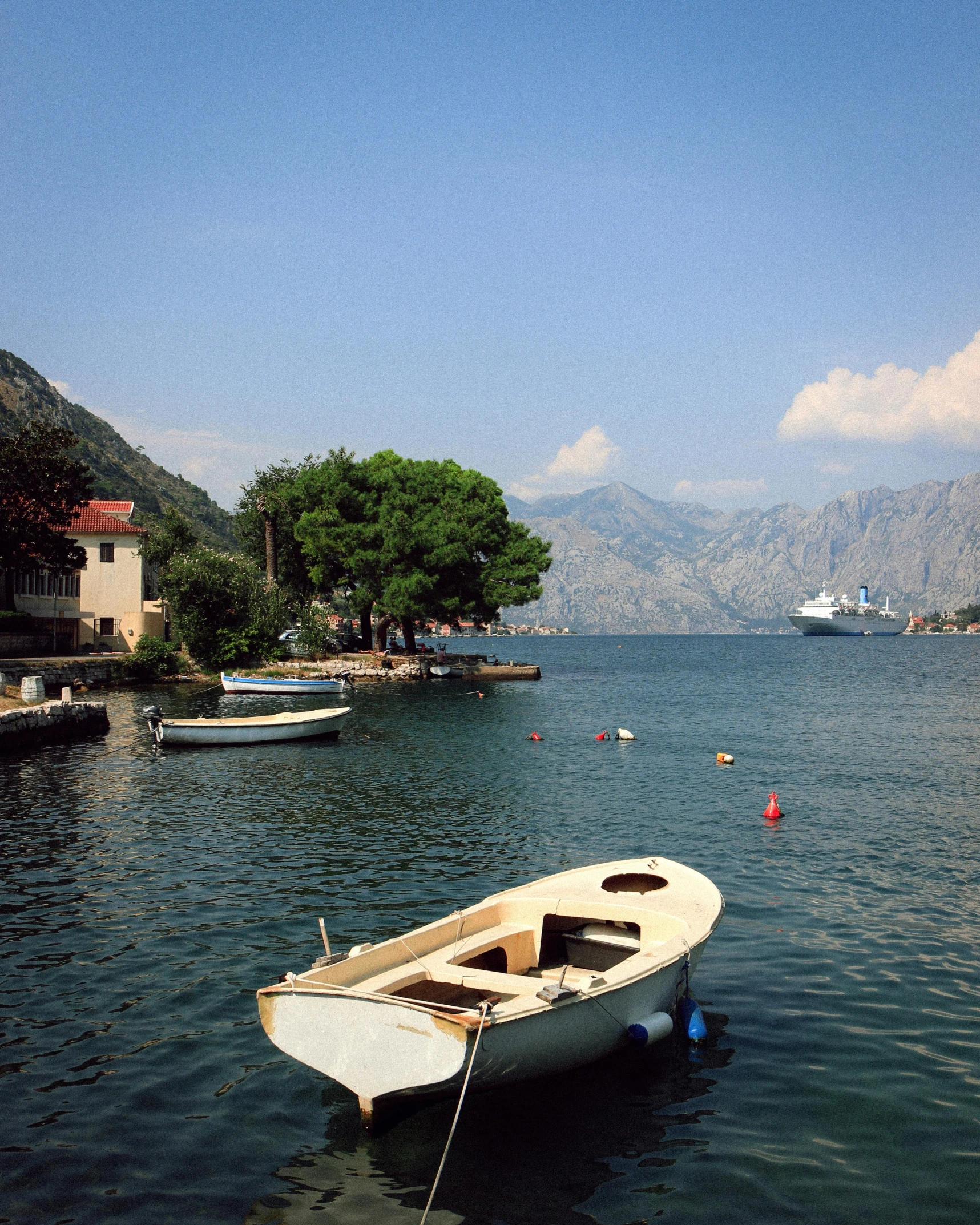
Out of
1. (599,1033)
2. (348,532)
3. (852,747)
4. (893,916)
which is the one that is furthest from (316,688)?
(599,1033)

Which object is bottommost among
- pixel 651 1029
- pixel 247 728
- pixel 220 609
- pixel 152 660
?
pixel 651 1029

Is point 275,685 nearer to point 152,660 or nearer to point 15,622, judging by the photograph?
point 152,660

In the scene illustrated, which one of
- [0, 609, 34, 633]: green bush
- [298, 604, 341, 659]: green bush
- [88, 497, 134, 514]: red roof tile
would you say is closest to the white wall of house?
[0, 609, 34, 633]: green bush

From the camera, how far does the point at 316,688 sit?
52469 mm

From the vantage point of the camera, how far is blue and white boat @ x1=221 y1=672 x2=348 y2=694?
5162cm

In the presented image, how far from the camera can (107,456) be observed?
487 feet

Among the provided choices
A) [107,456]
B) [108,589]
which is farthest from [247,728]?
[107,456]

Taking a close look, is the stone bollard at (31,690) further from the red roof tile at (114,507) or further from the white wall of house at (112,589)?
the red roof tile at (114,507)

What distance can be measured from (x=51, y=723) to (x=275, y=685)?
63.3 feet

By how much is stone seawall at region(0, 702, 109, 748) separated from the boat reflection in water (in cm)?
2653

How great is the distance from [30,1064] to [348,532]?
2366 inches

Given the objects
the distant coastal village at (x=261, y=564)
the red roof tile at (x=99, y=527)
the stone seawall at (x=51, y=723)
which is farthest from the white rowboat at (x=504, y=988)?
the red roof tile at (x=99, y=527)

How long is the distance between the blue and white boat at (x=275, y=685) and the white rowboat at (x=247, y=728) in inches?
655

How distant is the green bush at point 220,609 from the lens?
5650 centimetres
